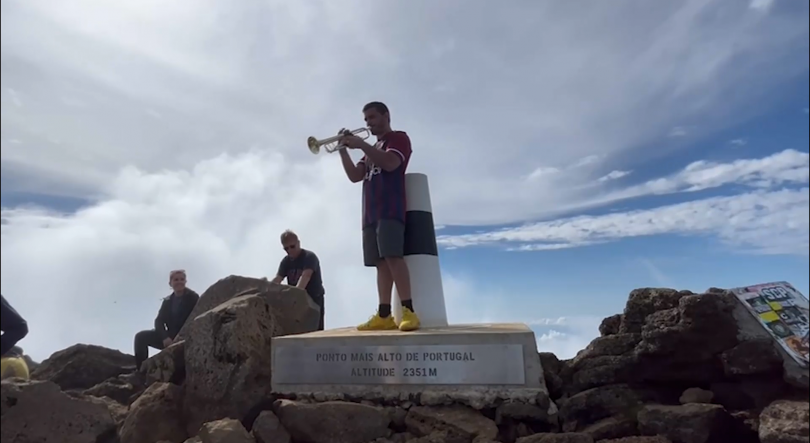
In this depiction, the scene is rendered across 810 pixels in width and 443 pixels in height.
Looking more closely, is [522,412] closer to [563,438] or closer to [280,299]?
[563,438]

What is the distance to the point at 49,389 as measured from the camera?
3898 millimetres

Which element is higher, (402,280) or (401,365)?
(402,280)

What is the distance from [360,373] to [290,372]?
704 mm

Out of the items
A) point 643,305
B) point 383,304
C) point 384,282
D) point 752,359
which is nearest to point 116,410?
point 383,304

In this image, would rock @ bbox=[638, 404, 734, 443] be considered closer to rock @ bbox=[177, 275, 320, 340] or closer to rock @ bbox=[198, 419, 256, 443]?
rock @ bbox=[198, 419, 256, 443]

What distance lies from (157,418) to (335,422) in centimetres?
158

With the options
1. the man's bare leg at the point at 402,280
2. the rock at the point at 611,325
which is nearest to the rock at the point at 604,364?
the rock at the point at 611,325

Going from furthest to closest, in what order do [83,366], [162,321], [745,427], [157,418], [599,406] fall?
[162,321]
[83,366]
[157,418]
[599,406]
[745,427]

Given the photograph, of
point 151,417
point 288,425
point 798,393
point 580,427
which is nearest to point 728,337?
point 798,393

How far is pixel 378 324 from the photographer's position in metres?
5.81

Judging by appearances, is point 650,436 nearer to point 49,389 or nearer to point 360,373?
point 360,373

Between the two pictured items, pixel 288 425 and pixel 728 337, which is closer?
pixel 728 337

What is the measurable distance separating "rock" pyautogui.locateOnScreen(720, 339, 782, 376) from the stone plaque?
1.54 metres

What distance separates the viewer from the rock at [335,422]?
4613 millimetres
